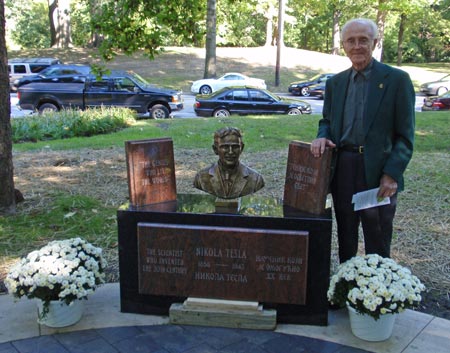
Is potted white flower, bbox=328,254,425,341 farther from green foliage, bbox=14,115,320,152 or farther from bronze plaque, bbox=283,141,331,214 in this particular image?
green foliage, bbox=14,115,320,152

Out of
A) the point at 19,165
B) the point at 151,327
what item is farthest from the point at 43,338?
the point at 19,165

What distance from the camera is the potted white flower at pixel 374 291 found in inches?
135

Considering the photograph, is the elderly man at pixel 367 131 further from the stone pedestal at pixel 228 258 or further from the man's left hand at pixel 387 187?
the stone pedestal at pixel 228 258

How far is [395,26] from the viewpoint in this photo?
172 feet

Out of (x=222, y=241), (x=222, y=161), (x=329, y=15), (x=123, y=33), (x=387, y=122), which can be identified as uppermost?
(x=329, y=15)

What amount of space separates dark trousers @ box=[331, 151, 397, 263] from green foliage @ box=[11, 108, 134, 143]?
9.72 m

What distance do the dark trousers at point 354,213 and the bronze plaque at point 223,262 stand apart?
43 cm

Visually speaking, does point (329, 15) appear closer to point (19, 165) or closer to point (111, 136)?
point (111, 136)

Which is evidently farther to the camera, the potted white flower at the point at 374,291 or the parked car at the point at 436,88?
the parked car at the point at 436,88

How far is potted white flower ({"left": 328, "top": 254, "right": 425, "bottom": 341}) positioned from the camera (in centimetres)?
343

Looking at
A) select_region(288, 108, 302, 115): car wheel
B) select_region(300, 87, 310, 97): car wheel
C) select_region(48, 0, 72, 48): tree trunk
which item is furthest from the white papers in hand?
select_region(48, 0, 72, 48): tree trunk

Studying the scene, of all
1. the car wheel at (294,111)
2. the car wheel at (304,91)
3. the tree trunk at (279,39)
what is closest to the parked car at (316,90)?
the car wheel at (304,91)

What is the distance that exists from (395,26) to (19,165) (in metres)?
51.6

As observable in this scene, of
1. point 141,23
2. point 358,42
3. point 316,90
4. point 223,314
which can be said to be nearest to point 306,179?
point 358,42
